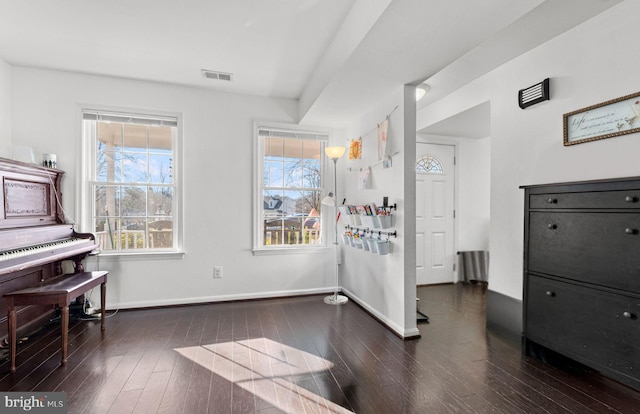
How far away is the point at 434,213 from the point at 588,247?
2510 millimetres

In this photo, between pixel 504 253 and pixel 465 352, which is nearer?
pixel 465 352

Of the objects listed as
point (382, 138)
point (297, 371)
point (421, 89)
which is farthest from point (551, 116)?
point (297, 371)

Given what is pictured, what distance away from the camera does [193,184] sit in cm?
352

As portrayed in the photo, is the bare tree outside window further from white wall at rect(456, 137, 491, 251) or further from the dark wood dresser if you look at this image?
the dark wood dresser

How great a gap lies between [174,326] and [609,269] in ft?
11.2

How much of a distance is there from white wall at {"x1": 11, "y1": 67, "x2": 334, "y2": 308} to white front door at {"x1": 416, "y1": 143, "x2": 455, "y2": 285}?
1.51 m

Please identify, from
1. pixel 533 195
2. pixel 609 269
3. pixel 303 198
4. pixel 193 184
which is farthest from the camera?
pixel 303 198

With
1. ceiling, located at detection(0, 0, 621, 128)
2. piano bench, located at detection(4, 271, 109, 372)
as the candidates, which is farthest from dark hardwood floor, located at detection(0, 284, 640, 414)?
ceiling, located at detection(0, 0, 621, 128)

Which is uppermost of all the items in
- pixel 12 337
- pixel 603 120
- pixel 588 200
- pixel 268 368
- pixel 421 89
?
pixel 421 89

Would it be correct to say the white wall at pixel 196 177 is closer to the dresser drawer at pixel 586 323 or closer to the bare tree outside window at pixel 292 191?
the bare tree outside window at pixel 292 191

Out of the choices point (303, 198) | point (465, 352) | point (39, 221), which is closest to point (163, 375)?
point (39, 221)

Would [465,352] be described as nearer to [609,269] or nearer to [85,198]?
[609,269]

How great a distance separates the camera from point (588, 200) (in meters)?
1.93

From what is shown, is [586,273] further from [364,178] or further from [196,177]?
[196,177]
